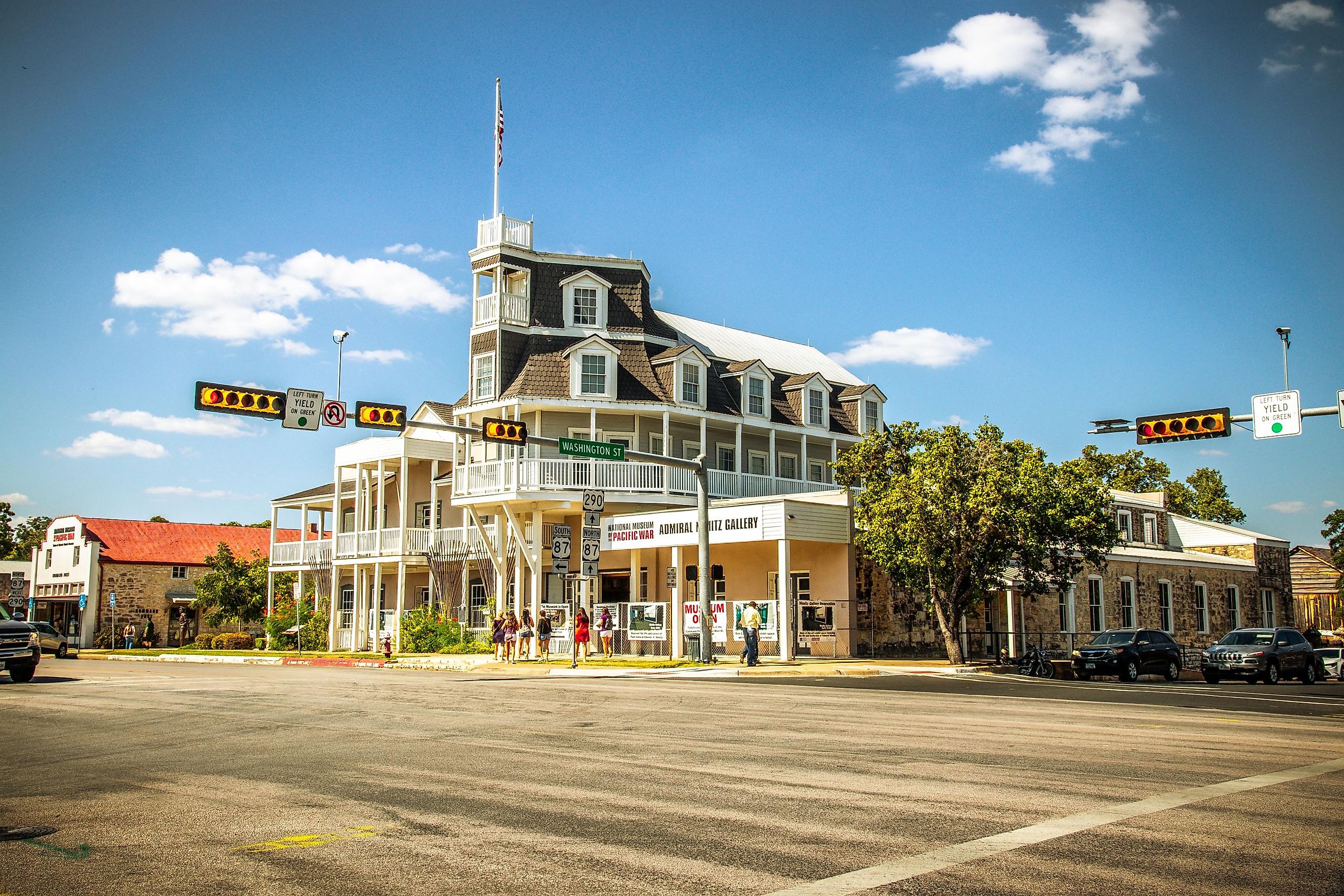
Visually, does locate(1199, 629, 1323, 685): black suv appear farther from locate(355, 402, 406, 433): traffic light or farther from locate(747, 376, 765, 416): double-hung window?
locate(355, 402, 406, 433): traffic light

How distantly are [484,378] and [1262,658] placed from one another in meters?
27.2

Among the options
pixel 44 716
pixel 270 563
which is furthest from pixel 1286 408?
pixel 270 563

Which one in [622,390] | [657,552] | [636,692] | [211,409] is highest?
[622,390]

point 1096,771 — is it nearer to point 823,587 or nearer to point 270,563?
point 823,587

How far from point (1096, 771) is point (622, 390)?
3151cm

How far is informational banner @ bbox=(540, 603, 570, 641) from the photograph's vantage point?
37.9m

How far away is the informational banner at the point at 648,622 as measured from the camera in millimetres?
35156

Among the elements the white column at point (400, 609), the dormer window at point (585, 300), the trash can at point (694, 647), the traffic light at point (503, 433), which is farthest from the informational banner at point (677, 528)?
the traffic light at point (503, 433)

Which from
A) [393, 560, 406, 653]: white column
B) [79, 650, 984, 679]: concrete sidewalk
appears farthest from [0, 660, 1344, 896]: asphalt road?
[393, 560, 406, 653]: white column

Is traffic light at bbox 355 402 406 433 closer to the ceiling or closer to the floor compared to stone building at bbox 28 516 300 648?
closer to the ceiling

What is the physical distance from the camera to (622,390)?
133 feet

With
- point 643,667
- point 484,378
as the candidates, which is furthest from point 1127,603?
point 484,378

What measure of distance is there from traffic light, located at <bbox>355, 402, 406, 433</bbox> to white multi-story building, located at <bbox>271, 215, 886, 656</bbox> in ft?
44.8

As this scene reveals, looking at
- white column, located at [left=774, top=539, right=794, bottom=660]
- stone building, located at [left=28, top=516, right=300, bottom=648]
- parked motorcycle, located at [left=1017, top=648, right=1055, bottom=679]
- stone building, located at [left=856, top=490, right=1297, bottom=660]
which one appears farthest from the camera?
stone building, located at [left=28, top=516, right=300, bottom=648]
